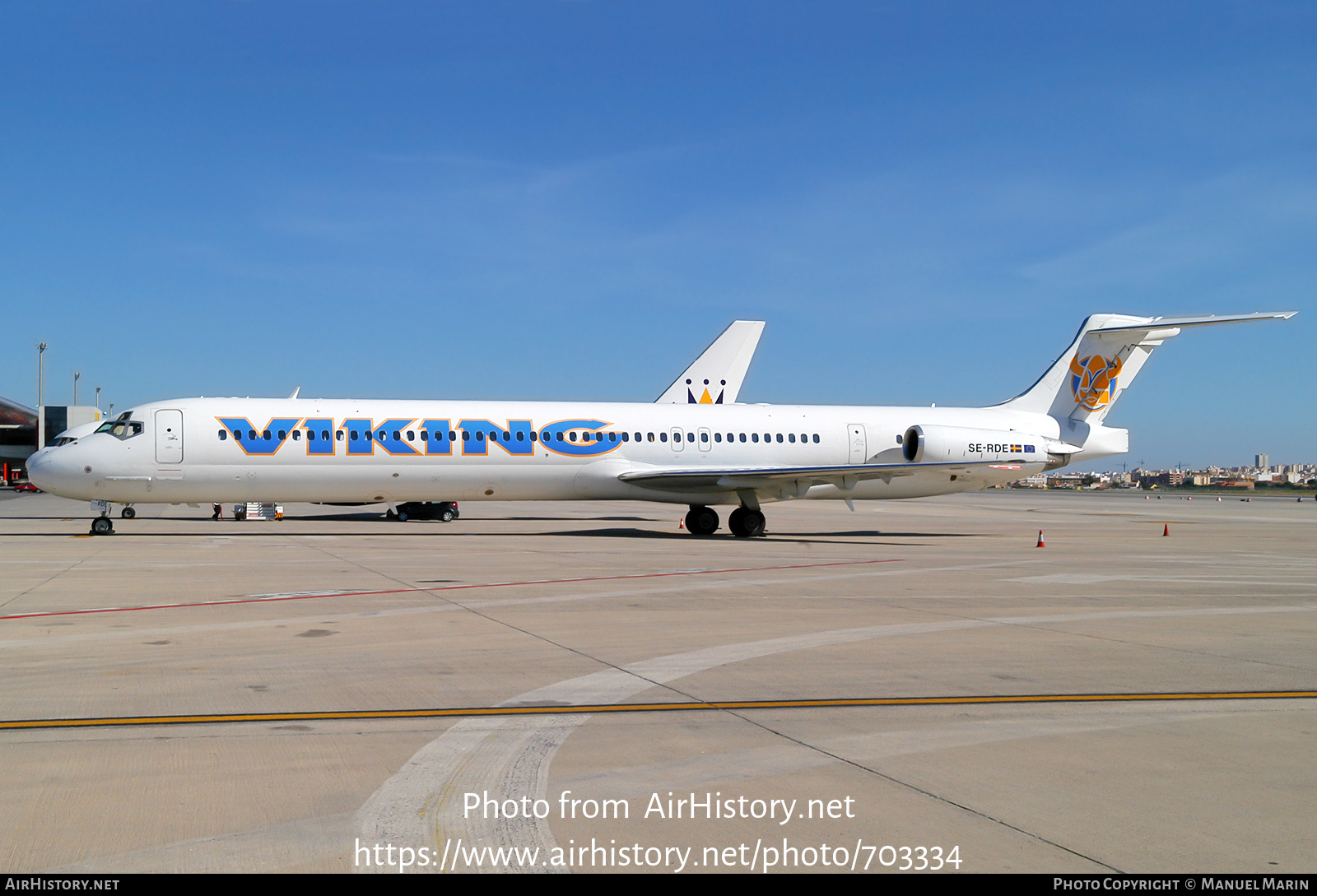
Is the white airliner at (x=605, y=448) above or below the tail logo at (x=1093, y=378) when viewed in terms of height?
below

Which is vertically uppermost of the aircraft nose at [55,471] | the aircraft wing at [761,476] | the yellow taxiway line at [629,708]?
the aircraft nose at [55,471]

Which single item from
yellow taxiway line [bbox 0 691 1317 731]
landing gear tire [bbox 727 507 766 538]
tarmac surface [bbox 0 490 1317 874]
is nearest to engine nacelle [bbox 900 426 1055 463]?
landing gear tire [bbox 727 507 766 538]

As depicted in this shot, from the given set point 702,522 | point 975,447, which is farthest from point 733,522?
point 975,447

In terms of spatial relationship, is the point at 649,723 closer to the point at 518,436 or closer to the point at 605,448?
the point at 518,436

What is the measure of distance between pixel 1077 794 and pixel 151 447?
24181 mm

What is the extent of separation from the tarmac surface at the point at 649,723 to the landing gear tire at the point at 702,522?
12.1 m

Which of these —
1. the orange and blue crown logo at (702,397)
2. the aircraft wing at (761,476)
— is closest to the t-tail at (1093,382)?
the aircraft wing at (761,476)

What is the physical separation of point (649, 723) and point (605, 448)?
20.5 metres

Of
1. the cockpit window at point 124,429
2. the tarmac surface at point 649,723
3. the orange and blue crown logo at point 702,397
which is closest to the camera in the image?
the tarmac surface at point 649,723

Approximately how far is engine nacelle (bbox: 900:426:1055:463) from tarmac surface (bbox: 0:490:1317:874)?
498 inches

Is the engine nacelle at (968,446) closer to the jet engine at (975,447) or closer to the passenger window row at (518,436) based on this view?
the jet engine at (975,447)

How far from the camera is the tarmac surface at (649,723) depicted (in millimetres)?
4480

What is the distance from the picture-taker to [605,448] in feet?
88.6
